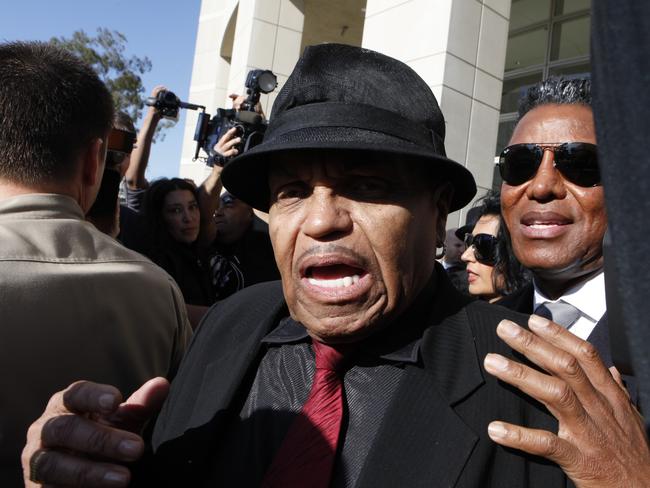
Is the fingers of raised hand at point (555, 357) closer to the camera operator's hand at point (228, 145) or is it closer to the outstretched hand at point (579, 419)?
the outstretched hand at point (579, 419)

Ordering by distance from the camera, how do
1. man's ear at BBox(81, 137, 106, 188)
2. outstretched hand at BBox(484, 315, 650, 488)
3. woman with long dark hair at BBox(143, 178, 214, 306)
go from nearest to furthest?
outstretched hand at BBox(484, 315, 650, 488), man's ear at BBox(81, 137, 106, 188), woman with long dark hair at BBox(143, 178, 214, 306)

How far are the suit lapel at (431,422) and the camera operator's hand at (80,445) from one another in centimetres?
56

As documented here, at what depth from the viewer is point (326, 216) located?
1.57 meters

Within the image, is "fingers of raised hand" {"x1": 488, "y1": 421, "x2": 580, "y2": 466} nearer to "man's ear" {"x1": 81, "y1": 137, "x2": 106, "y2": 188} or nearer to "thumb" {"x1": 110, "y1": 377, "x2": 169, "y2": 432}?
"thumb" {"x1": 110, "y1": 377, "x2": 169, "y2": 432}

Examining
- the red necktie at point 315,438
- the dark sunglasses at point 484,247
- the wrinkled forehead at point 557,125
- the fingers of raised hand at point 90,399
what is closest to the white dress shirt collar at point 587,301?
the wrinkled forehead at point 557,125

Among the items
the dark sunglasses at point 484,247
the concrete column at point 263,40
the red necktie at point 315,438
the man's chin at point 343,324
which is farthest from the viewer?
the concrete column at point 263,40

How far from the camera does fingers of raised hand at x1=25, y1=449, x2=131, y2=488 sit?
1304 millimetres

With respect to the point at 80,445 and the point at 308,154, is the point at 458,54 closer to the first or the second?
the point at 308,154

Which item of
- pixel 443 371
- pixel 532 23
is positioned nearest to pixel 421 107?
pixel 443 371

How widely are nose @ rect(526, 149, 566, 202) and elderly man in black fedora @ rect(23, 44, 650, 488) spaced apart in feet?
1.65

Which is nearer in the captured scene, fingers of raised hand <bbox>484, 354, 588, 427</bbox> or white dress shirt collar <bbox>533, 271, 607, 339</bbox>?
fingers of raised hand <bbox>484, 354, 588, 427</bbox>

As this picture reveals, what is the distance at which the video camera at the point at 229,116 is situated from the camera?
14.1 feet

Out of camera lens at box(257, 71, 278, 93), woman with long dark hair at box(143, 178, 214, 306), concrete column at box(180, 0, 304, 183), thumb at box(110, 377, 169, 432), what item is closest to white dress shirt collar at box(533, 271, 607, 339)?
thumb at box(110, 377, 169, 432)

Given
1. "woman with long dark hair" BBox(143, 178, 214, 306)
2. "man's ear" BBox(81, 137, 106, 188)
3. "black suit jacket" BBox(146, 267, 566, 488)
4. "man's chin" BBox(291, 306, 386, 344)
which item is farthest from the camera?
"woman with long dark hair" BBox(143, 178, 214, 306)
